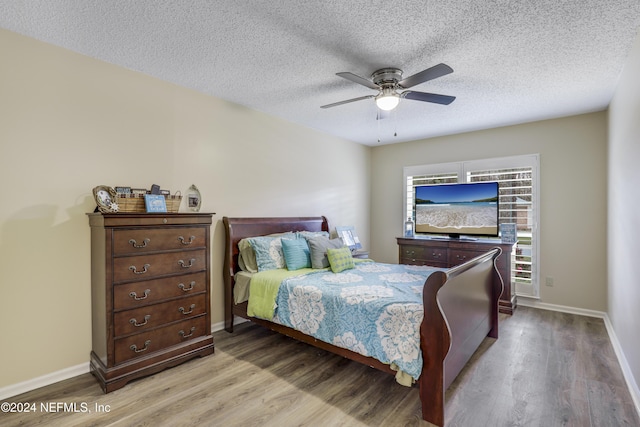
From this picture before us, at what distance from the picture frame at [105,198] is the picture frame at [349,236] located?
3.17 metres

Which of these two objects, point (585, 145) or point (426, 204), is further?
point (426, 204)

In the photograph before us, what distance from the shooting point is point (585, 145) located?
3.96 metres

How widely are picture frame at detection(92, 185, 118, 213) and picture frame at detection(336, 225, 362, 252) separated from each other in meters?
3.17

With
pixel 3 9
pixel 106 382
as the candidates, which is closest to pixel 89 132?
pixel 3 9

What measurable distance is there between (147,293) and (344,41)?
2.46 meters

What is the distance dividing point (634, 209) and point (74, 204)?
14.1 ft

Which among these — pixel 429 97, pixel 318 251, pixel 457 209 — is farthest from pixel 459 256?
pixel 429 97

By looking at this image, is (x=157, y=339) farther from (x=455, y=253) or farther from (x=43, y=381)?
(x=455, y=253)

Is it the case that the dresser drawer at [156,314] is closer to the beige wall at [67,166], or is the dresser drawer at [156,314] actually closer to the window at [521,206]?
the beige wall at [67,166]

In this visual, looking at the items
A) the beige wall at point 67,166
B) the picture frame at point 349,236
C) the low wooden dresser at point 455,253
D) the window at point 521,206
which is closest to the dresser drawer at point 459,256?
the low wooden dresser at point 455,253

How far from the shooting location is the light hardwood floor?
198 centimetres

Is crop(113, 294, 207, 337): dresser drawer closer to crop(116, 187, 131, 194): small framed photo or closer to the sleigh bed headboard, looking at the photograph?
the sleigh bed headboard

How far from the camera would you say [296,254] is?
340 cm

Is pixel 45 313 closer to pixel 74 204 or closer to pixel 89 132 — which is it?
pixel 74 204
